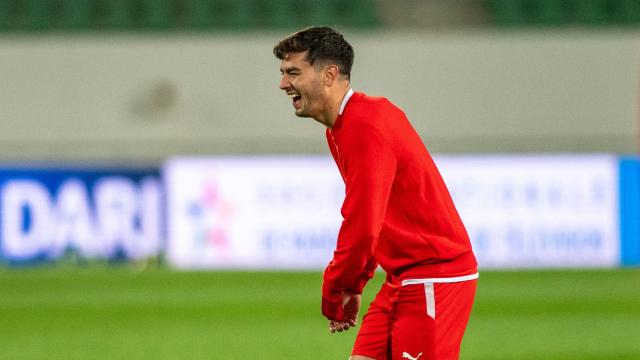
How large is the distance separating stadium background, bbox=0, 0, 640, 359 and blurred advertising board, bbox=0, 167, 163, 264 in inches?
0.7

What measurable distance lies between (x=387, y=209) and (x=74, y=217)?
10679 millimetres

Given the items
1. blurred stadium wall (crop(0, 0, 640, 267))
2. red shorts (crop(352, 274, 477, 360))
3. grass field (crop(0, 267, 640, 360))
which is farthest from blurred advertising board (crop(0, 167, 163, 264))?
red shorts (crop(352, 274, 477, 360))

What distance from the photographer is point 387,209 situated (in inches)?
149

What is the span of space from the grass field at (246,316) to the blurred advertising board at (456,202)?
0.96 feet

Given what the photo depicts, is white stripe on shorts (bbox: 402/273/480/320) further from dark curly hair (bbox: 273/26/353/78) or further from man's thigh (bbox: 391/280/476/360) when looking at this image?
dark curly hair (bbox: 273/26/353/78)

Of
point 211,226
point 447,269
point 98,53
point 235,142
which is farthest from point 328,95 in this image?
point 98,53

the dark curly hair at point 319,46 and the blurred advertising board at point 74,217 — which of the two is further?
the blurred advertising board at point 74,217

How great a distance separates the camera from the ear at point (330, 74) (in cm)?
373

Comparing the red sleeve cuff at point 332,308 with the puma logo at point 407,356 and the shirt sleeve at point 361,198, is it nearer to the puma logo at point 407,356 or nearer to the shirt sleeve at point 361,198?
the shirt sleeve at point 361,198

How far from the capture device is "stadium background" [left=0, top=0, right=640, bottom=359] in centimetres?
1259

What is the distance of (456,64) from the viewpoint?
1669cm

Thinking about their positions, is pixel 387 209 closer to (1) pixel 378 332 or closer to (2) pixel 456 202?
(1) pixel 378 332

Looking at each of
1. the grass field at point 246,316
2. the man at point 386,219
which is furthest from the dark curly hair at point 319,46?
the grass field at point 246,316

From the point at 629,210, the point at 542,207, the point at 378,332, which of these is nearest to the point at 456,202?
the point at 542,207
